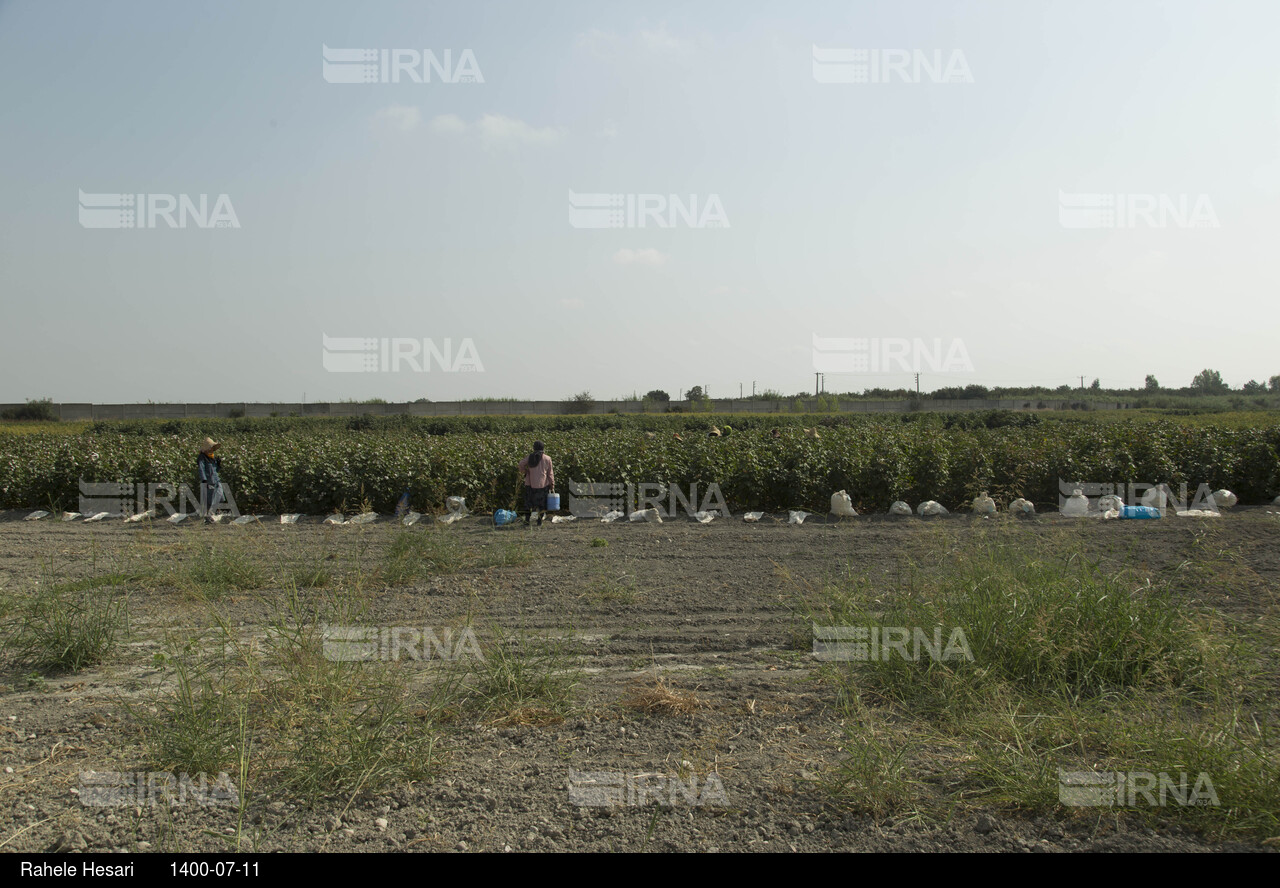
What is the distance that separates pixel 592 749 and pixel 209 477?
518 inches

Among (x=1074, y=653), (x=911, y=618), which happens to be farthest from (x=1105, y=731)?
(x=911, y=618)

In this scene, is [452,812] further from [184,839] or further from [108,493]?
[108,493]

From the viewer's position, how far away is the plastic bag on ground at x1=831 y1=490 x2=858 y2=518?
12.8 metres

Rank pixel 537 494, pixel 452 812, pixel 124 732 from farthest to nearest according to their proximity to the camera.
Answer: pixel 537 494
pixel 124 732
pixel 452 812

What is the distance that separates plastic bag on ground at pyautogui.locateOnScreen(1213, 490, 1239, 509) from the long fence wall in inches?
1578

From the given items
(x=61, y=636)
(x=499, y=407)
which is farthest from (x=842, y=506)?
(x=499, y=407)

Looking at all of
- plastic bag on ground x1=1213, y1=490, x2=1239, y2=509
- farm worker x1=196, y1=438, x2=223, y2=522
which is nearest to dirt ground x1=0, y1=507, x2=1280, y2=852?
farm worker x1=196, y1=438, x2=223, y2=522

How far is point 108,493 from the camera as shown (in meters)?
15.3

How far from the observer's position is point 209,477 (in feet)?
46.3

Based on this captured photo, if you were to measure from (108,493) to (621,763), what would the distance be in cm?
1615

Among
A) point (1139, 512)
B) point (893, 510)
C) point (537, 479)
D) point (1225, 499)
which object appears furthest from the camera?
point (1225, 499)

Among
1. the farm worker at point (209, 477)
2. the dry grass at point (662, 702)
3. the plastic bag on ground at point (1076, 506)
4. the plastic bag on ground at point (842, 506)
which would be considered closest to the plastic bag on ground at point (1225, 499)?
the plastic bag on ground at point (1076, 506)

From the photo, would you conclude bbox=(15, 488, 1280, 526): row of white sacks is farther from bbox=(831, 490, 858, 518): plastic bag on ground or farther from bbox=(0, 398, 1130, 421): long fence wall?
bbox=(0, 398, 1130, 421): long fence wall

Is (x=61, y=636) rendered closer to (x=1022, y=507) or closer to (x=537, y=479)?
(x=537, y=479)
